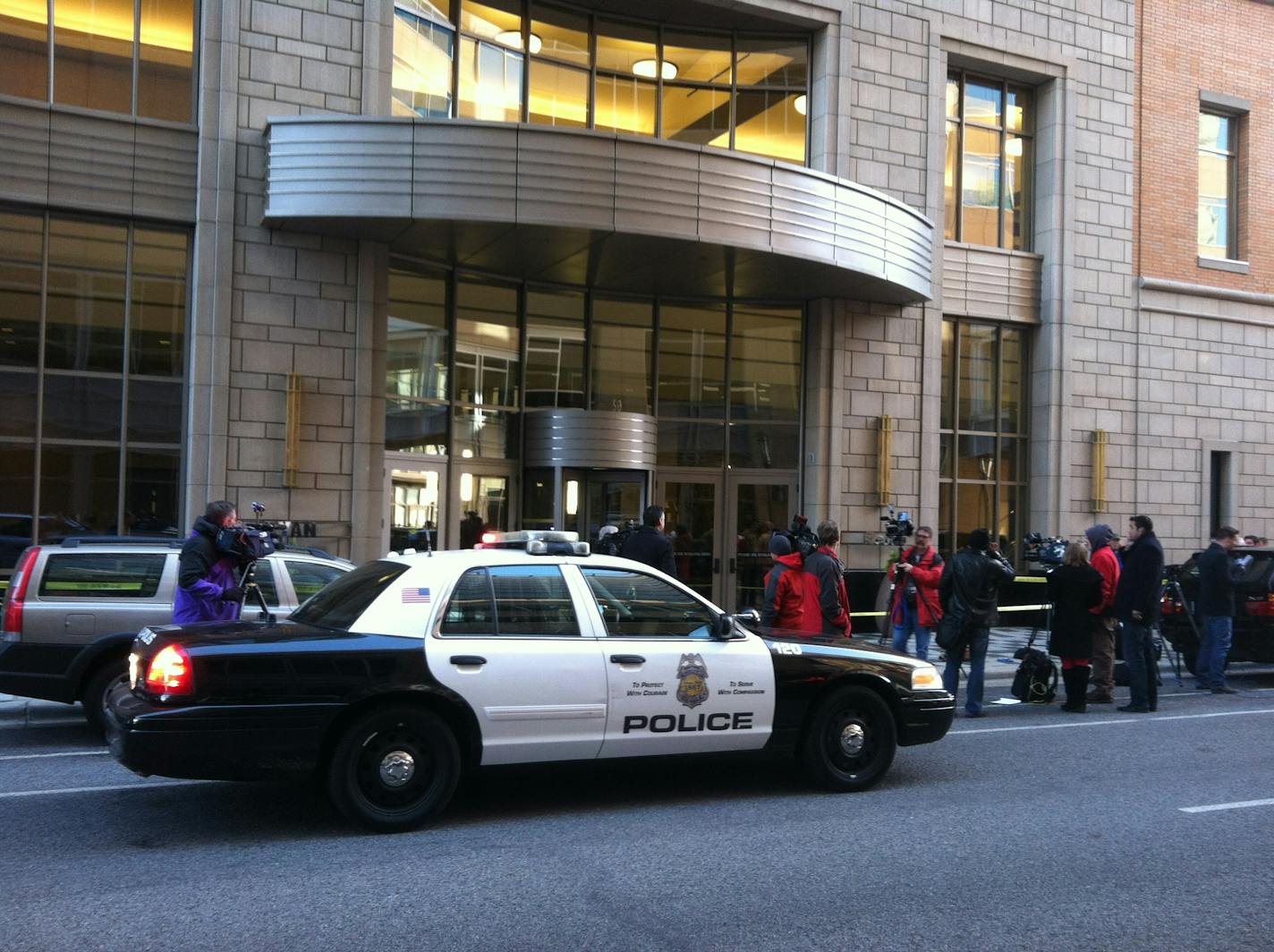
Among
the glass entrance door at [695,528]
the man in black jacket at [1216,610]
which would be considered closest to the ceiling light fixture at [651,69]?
the glass entrance door at [695,528]

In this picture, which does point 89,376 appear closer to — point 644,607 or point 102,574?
point 102,574

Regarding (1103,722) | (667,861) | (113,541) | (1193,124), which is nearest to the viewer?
(667,861)

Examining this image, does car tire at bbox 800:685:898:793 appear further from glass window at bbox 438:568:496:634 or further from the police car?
glass window at bbox 438:568:496:634

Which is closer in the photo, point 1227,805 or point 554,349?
point 1227,805

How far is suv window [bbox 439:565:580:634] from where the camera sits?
6.73m

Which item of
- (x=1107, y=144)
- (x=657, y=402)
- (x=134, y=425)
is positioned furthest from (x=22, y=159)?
(x=1107, y=144)

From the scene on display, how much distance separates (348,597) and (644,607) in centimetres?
178

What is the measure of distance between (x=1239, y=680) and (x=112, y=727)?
12600mm

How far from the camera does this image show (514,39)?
16922mm

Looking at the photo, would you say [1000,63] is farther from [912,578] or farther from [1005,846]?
[1005,846]

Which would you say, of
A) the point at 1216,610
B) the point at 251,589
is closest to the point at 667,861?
the point at 251,589

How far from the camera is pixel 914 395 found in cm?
1895

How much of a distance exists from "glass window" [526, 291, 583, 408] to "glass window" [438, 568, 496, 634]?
10694mm

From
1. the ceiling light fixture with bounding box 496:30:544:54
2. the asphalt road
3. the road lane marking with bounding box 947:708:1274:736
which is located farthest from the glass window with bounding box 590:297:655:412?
the asphalt road
